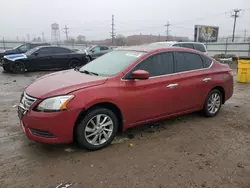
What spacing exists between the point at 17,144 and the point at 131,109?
197 cm

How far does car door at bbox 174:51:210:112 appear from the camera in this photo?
4.59 metres

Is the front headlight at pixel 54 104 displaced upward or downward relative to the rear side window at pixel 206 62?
downward

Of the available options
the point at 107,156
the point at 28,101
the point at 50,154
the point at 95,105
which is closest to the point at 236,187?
the point at 107,156

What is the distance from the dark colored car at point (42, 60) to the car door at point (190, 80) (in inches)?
403

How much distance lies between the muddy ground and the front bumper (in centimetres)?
33

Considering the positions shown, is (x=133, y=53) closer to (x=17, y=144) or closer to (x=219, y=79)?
(x=219, y=79)

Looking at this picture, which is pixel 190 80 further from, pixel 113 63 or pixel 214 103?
pixel 113 63

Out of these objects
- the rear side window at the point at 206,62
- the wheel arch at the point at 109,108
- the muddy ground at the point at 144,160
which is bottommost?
the muddy ground at the point at 144,160

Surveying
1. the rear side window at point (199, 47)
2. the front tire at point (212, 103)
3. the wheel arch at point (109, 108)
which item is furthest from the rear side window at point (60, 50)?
the wheel arch at point (109, 108)

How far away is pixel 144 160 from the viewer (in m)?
3.41

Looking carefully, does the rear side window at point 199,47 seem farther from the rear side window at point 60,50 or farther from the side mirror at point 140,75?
the side mirror at point 140,75

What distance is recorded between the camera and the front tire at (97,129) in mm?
3473

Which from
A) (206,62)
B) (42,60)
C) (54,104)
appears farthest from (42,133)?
(42,60)

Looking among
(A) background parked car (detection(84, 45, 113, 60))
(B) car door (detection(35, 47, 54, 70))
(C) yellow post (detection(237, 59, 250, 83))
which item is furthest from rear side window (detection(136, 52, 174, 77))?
(A) background parked car (detection(84, 45, 113, 60))
